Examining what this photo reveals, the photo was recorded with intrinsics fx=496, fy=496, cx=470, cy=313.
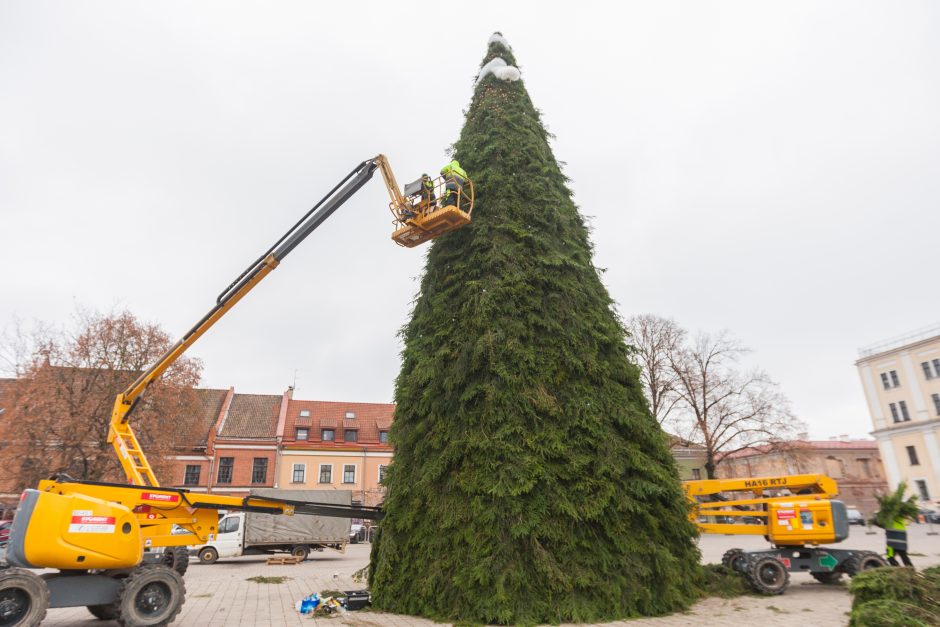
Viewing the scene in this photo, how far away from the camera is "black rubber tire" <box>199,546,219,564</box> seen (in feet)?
68.7

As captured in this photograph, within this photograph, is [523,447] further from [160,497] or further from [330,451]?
[330,451]

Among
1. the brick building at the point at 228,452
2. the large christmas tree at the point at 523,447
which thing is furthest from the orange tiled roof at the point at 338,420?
the large christmas tree at the point at 523,447

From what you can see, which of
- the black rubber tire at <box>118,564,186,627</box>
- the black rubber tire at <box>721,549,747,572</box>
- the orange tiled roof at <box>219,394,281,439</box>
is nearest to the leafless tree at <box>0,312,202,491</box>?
the orange tiled roof at <box>219,394,281,439</box>

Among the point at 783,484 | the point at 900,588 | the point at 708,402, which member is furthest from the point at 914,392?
the point at 900,588

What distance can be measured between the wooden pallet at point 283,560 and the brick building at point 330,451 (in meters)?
18.2

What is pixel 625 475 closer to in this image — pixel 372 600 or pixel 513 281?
pixel 513 281

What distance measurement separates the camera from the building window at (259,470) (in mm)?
39781

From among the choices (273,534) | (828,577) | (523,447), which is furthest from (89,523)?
(828,577)

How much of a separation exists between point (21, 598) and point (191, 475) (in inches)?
1401

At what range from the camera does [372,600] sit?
9859 mm

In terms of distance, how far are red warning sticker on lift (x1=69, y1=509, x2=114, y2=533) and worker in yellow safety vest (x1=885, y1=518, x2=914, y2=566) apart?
1492cm

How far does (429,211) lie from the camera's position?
37.4 feet

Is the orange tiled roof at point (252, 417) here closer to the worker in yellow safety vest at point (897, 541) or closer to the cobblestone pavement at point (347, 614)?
the cobblestone pavement at point (347, 614)

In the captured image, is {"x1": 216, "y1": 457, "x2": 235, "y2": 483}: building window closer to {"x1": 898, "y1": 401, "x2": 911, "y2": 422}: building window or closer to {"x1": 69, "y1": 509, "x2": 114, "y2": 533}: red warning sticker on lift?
{"x1": 69, "y1": 509, "x2": 114, "y2": 533}: red warning sticker on lift
